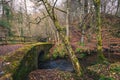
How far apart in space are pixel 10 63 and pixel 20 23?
3132 cm

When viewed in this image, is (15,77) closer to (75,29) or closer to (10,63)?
(10,63)

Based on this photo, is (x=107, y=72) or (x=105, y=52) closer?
(x=107, y=72)

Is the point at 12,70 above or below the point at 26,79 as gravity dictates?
above

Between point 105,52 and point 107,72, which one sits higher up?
point 105,52

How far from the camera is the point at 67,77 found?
9883 mm

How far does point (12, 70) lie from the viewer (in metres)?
7.18

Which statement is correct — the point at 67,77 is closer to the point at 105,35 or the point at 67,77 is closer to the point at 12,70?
the point at 12,70

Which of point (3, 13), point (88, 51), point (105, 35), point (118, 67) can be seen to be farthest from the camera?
point (3, 13)

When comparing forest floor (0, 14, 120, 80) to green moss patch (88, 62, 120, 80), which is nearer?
green moss patch (88, 62, 120, 80)

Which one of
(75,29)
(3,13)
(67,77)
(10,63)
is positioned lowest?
(67,77)

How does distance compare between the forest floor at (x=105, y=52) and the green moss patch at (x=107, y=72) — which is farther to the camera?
the forest floor at (x=105, y=52)

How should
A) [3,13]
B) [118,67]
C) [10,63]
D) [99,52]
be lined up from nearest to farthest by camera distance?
[10,63] < [118,67] < [99,52] < [3,13]

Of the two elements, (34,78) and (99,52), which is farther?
(99,52)

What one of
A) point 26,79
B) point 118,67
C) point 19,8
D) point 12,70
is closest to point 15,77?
point 12,70
